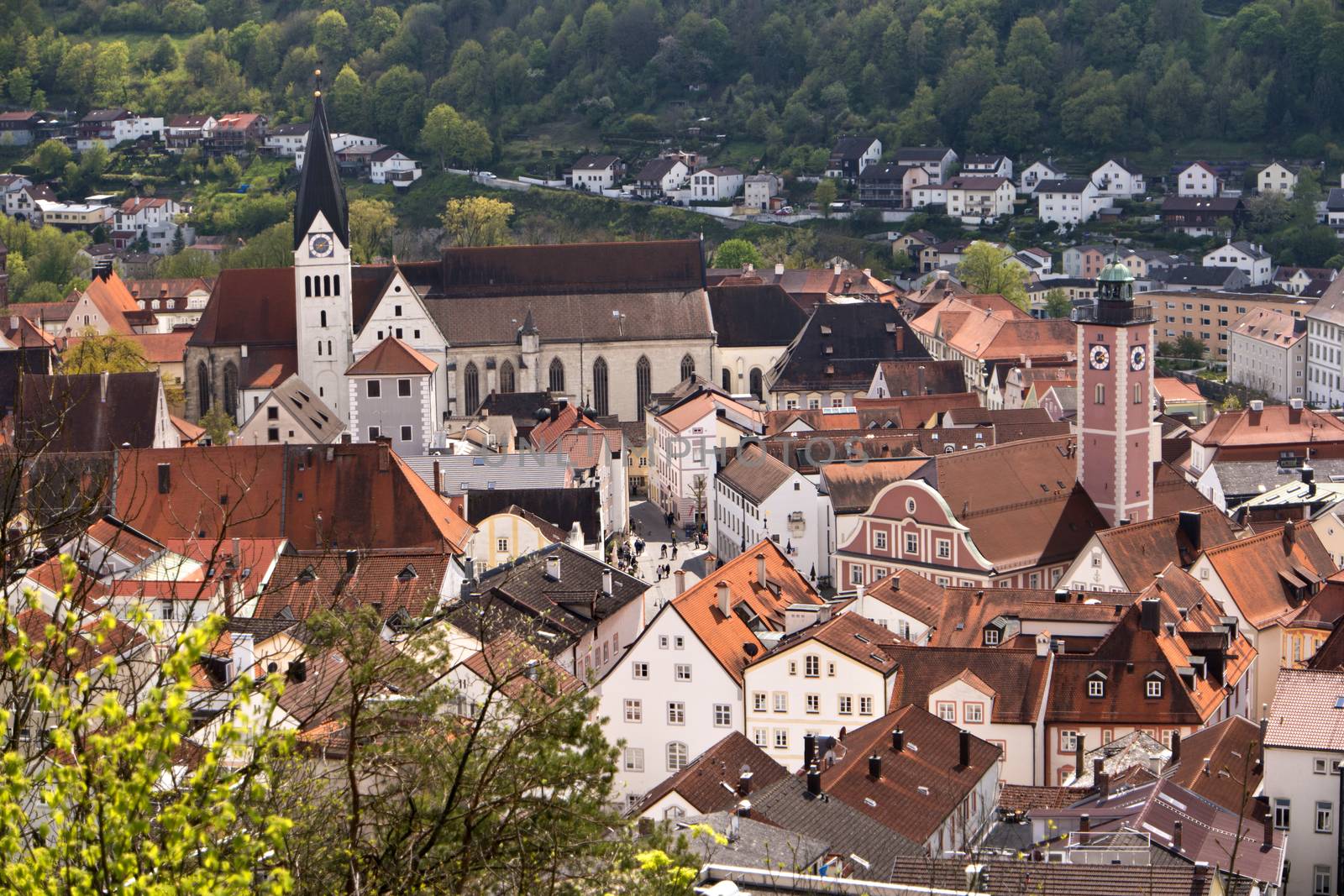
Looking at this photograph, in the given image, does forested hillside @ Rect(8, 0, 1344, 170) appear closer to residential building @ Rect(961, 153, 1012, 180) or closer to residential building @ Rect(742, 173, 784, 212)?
residential building @ Rect(961, 153, 1012, 180)

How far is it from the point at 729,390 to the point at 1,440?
45.8 meters

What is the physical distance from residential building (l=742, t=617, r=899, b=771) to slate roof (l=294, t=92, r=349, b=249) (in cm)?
4589

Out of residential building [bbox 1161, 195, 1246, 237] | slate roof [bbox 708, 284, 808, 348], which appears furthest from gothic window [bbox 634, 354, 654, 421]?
residential building [bbox 1161, 195, 1246, 237]

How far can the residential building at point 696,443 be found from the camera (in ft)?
234

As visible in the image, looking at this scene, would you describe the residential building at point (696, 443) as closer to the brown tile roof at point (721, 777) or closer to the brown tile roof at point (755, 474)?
the brown tile roof at point (755, 474)

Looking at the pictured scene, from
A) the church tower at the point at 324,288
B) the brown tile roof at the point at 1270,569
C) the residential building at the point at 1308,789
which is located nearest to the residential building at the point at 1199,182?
the church tower at the point at 324,288

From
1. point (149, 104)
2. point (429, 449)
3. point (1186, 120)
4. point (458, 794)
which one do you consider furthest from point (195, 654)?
point (149, 104)

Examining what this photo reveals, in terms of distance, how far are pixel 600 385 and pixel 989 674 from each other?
5060cm

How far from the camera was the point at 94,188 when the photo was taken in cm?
16462

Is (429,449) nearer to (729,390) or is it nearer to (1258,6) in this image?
(729,390)

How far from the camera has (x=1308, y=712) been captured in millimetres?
33969

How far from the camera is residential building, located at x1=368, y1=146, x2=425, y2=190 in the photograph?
160 m

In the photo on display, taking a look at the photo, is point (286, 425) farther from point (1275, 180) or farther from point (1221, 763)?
point (1275, 180)

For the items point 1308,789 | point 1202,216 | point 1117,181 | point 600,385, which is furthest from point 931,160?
point 1308,789
